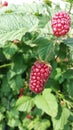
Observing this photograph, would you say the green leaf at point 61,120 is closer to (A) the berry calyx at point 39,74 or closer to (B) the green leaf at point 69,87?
(B) the green leaf at point 69,87

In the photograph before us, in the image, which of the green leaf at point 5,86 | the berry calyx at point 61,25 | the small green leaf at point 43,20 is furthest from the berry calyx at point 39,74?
the green leaf at point 5,86

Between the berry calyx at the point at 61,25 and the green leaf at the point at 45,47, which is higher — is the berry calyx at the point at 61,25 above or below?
above

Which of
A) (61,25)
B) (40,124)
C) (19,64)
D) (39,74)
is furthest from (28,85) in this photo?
(61,25)

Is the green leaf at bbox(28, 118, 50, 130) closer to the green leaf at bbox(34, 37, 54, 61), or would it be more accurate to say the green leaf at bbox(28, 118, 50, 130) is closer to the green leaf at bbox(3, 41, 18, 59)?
the green leaf at bbox(3, 41, 18, 59)

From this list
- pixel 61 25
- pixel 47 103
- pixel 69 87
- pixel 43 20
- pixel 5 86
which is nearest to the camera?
pixel 61 25

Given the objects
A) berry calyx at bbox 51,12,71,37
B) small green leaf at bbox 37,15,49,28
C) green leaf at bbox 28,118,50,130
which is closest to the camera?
berry calyx at bbox 51,12,71,37

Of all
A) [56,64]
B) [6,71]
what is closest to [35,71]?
[56,64]

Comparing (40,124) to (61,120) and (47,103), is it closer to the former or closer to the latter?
(61,120)

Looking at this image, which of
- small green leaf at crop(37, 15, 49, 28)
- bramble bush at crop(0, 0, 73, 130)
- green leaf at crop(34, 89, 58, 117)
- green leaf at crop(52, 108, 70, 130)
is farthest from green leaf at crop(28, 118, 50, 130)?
small green leaf at crop(37, 15, 49, 28)
